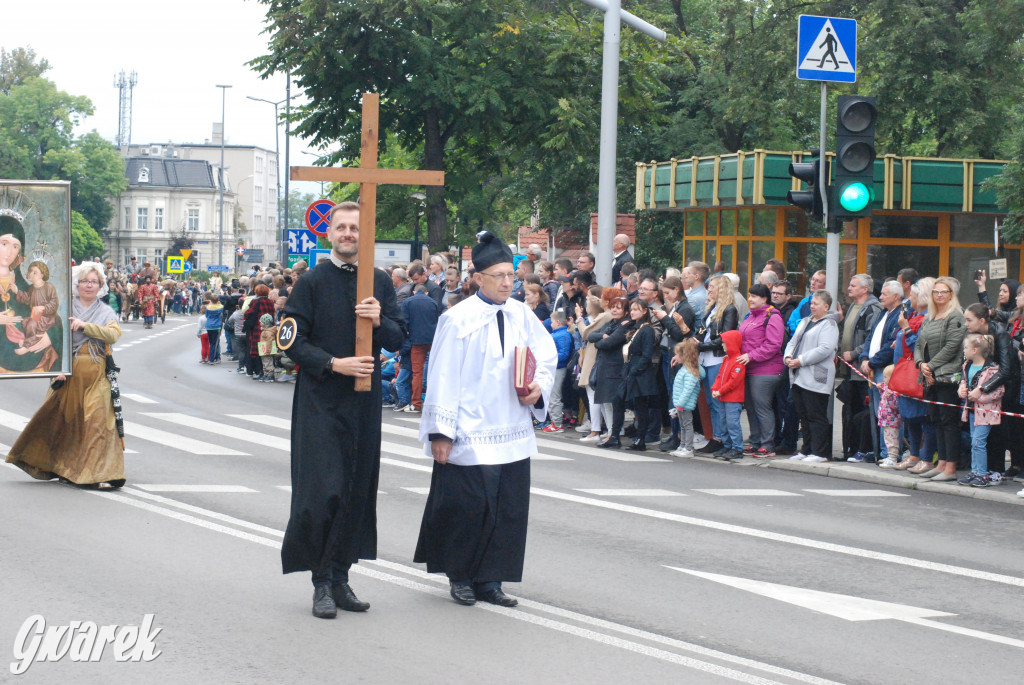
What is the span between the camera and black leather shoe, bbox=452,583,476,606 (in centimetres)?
707

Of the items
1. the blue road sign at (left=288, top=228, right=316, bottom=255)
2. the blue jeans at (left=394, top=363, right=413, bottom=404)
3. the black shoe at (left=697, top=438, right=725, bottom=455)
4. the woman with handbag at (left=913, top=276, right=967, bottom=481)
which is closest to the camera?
the woman with handbag at (left=913, top=276, right=967, bottom=481)

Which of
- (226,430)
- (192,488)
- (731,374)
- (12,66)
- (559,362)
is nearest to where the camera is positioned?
(192,488)

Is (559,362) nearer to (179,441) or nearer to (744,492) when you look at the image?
(179,441)

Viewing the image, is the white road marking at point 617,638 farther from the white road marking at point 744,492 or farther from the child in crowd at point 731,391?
the child in crowd at point 731,391

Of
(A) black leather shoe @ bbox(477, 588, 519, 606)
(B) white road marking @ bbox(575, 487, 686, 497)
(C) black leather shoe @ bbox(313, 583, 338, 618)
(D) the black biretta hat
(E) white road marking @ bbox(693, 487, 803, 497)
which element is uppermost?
(D) the black biretta hat

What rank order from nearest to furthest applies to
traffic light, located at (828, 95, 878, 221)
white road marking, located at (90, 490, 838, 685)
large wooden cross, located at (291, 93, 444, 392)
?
white road marking, located at (90, 490, 838, 685) → large wooden cross, located at (291, 93, 444, 392) → traffic light, located at (828, 95, 878, 221)

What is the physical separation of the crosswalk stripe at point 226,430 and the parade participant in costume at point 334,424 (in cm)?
736

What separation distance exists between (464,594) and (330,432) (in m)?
1.15

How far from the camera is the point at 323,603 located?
667 centimetres

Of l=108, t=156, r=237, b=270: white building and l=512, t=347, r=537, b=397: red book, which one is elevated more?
l=108, t=156, r=237, b=270: white building

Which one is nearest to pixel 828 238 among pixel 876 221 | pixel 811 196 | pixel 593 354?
pixel 811 196

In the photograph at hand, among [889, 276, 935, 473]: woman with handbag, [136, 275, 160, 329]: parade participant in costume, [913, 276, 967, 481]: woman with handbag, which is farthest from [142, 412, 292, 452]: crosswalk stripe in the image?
[136, 275, 160, 329]: parade participant in costume

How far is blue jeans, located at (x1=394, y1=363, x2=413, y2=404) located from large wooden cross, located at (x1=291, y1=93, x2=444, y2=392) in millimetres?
12524

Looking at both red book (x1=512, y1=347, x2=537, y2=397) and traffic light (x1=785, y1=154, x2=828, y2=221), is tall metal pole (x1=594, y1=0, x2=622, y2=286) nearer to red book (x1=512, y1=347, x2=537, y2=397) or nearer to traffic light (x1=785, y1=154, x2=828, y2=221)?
traffic light (x1=785, y1=154, x2=828, y2=221)
